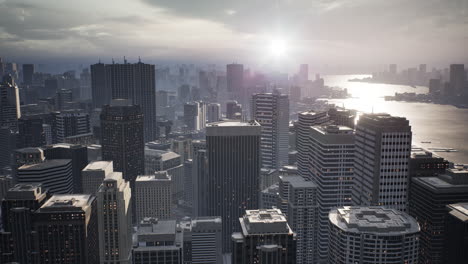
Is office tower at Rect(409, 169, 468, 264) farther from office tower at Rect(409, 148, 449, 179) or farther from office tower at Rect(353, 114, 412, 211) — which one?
office tower at Rect(409, 148, 449, 179)

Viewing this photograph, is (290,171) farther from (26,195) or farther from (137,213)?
(26,195)

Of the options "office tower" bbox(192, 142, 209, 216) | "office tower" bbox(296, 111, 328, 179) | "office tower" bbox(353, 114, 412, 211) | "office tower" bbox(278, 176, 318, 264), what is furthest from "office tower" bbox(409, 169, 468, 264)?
"office tower" bbox(192, 142, 209, 216)

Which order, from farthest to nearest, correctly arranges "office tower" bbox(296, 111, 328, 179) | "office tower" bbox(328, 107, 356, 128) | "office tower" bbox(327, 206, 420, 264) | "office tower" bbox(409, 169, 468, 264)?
"office tower" bbox(328, 107, 356, 128) < "office tower" bbox(296, 111, 328, 179) < "office tower" bbox(409, 169, 468, 264) < "office tower" bbox(327, 206, 420, 264)

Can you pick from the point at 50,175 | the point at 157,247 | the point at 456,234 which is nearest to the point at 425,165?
the point at 456,234

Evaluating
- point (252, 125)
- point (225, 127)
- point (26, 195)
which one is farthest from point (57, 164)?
point (252, 125)

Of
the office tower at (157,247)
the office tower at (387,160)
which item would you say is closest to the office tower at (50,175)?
the office tower at (157,247)

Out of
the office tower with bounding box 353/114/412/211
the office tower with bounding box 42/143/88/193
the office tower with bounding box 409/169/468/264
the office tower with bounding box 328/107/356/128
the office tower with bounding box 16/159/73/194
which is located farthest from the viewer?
the office tower with bounding box 328/107/356/128

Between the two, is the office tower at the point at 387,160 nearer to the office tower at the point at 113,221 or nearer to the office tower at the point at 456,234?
the office tower at the point at 456,234

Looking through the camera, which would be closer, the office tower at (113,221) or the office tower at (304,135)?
the office tower at (113,221)
